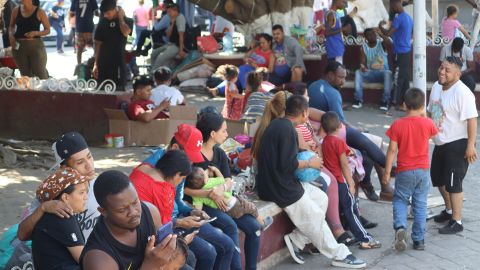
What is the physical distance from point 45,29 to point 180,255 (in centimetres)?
976

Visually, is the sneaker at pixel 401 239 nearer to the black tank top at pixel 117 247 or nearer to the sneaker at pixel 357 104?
the black tank top at pixel 117 247

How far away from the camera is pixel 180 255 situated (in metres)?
4.46

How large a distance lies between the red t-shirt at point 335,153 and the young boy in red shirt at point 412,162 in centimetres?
48

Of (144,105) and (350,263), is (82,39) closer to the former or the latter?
(144,105)

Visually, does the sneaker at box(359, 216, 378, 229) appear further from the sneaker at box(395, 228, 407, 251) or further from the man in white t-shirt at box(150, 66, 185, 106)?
the man in white t-shirt at box(150, 66, 185, 106)

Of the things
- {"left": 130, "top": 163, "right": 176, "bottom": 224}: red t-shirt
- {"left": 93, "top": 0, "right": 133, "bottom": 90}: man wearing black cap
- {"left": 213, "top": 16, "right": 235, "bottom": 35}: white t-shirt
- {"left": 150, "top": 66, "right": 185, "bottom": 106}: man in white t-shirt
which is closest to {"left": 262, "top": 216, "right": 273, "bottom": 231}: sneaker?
{"left": 130, "top": 163, "right": 176, "bottom": 224}: red t-shirt

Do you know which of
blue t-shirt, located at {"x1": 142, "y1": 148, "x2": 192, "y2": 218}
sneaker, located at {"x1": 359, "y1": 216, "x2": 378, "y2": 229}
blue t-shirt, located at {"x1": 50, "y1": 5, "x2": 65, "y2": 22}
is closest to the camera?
blue t-shirt, located at {"x1": 142, "y1": 148, "x2": 192, "y2": 218}

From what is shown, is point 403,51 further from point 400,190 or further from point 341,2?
point 400,190

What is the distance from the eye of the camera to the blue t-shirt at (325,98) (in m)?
9.61

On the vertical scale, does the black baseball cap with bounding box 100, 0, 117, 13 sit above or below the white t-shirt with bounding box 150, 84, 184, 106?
above

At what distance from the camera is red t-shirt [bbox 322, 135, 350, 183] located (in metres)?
8.52

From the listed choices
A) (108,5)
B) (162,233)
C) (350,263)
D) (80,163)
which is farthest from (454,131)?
(108,5)

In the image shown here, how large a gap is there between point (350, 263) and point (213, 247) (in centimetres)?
179

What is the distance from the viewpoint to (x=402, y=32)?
15305 millimetres
